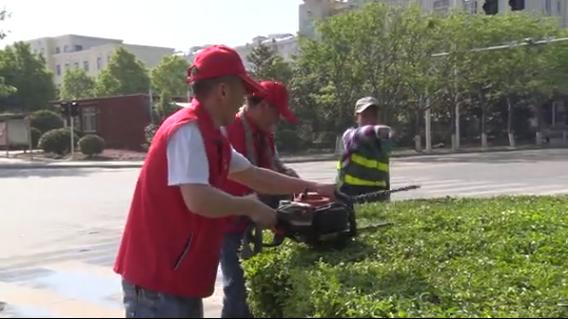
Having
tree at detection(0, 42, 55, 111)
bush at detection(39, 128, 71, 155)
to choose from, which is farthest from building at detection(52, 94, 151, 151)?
tree at detection(0, 42, 55, 111)

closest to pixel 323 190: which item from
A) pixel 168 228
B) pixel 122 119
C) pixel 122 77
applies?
pixel 168 228

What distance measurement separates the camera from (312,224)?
3023 millimetres

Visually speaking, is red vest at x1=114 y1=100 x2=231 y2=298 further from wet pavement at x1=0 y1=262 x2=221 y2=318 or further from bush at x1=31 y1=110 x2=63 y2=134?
bush at x1=31 y1=110 x2=63 y2=134

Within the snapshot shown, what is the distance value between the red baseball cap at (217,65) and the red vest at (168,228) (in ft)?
0.36

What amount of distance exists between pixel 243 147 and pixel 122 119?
43468mm

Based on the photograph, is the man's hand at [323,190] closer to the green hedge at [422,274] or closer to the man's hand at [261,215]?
the green hedge at [422,274]

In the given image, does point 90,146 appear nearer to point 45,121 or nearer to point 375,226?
point 45,121

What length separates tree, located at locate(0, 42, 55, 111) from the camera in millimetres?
64750

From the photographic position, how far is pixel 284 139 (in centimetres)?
4228

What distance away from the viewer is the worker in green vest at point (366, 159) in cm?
567

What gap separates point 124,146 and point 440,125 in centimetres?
1950

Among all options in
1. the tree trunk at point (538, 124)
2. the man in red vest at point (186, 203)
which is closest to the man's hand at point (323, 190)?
the man in red vest at point (186, 203)

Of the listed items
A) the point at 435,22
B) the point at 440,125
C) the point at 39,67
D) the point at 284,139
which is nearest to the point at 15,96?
the point at 39,67

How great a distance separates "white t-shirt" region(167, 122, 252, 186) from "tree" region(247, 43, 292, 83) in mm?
43597
